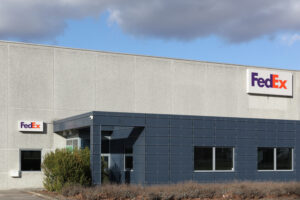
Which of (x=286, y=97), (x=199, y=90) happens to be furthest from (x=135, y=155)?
(x=286, y=97)

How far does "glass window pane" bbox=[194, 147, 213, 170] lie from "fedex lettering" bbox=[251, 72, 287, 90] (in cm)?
1064

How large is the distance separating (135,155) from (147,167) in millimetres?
1260

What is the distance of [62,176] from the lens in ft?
72.9

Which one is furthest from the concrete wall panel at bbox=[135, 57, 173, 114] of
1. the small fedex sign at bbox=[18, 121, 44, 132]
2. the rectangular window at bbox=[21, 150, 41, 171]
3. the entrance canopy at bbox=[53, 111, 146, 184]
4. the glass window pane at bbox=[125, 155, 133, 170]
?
the rectangular window at bbox=[21, 150, 41, 171]

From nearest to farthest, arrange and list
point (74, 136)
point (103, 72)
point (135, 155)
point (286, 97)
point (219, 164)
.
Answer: point (135, 155)
point (219, 164)
point (74, 136)
point (103, 72)
point (286, 97)

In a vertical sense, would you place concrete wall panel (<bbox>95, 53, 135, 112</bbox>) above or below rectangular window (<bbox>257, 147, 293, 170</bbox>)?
above

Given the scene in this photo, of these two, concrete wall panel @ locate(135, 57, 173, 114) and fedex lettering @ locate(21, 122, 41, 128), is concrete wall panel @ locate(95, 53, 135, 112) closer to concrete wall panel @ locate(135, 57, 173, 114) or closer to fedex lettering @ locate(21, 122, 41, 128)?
concrete wall panel @ locate(135, 57, 173, 114)

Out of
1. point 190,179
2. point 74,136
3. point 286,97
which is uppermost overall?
point 286,97

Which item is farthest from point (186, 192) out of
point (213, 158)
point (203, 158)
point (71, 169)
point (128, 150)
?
point (128, 150)

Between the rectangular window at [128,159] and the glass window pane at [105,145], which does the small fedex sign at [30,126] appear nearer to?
the glass window pane at [105,145]

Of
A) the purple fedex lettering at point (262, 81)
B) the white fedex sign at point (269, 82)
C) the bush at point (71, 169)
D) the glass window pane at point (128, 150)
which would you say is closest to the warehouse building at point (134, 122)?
the glass window pane at point (128, 150)

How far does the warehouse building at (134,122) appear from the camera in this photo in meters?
24.1

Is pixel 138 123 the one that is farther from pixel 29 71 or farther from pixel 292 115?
pixel 292 115

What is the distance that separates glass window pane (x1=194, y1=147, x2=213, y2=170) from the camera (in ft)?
83.1
